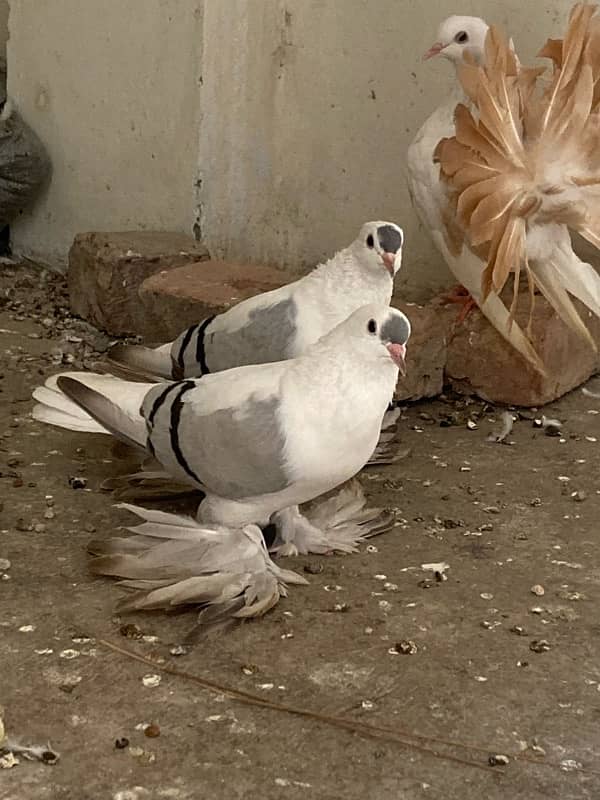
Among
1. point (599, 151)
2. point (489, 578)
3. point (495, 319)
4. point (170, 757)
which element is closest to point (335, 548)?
point (489, 578)

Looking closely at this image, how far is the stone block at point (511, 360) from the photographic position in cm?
299

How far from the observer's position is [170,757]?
61.6 inches

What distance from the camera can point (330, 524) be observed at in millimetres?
2307

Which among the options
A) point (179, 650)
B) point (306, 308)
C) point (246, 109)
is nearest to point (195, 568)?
point (179, 650)

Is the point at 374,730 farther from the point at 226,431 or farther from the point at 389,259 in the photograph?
the point at 389,259

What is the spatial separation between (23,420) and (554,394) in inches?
53.6

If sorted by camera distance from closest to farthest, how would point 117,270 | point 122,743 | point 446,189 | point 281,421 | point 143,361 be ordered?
point 122,743 < point 281,421 < point 143,361 < point 446,189 < point 117,270

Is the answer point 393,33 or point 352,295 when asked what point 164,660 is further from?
point 393,33

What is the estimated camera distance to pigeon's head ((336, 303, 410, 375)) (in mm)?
2004

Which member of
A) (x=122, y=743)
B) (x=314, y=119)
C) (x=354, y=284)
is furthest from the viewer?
(x=314, y=119)

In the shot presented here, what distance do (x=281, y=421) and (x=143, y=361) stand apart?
696 millimetres

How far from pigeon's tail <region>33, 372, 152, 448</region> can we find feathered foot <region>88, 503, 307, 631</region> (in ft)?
0.51

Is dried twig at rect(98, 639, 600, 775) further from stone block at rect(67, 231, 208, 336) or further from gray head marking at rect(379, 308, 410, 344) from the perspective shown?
stone block at rect(67, 231, 208, 336)

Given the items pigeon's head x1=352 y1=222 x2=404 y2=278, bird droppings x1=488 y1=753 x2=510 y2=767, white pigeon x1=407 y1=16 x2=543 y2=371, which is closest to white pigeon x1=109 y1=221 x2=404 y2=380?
pigeon's head x1=352 y1=222 x2=404 y2=278
